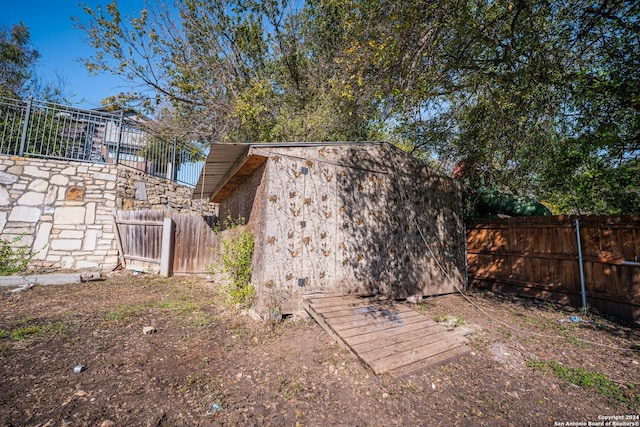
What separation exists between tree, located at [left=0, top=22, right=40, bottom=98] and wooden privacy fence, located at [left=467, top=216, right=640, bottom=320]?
21.8 metres

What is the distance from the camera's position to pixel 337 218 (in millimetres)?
5207

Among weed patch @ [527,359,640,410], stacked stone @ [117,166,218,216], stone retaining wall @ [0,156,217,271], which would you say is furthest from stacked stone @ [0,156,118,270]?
weed patch @ [527,359,640,410]

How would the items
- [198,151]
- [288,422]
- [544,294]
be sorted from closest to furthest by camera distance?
[288,422] < [544,294] < [198,151]

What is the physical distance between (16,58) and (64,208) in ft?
43.0

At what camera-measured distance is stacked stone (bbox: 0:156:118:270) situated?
7.12m

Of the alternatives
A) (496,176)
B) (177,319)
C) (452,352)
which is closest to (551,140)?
(496,176)

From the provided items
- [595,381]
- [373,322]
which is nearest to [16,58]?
[373,322]

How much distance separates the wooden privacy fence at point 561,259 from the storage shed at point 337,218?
1.32 metres

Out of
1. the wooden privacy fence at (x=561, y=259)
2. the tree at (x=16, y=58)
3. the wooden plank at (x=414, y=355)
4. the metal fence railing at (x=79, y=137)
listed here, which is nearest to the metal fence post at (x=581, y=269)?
the wooden privacy fence at (x=561, y=259)

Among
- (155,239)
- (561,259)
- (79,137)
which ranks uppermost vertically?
(79,137)

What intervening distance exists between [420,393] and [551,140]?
5997 mm

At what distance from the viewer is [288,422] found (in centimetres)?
229

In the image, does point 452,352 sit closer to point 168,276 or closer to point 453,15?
point 453,15

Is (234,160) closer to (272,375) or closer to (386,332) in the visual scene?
(272,375)
